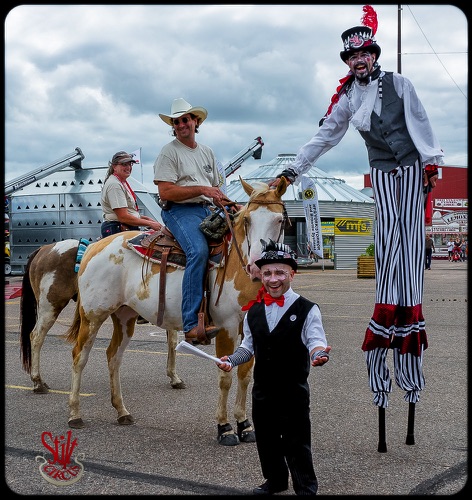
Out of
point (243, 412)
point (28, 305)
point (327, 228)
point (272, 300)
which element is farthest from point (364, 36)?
point (327, 228)

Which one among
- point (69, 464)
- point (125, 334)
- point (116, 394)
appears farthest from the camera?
point (125, 334)

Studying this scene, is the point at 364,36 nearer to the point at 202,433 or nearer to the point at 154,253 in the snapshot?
the point at 154,253

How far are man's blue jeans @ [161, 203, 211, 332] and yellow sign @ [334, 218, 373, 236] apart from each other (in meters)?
30.3

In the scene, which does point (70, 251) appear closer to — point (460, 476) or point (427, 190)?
point (427, 190)

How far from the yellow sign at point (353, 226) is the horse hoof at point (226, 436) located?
30852 millimetres

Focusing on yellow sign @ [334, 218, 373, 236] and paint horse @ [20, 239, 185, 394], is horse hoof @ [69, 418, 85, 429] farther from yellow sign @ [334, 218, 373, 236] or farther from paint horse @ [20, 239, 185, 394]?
yellow sign @ [334, 218, 373, 236]

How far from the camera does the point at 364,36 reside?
4.56 m

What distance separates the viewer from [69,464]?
4.43 metres

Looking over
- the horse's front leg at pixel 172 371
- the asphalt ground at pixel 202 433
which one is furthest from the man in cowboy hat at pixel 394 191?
the horse's front leg at pixel 172 371

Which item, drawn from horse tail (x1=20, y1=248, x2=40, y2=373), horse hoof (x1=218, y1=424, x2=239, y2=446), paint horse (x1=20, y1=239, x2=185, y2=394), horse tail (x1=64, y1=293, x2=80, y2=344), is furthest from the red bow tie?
horse tail (x1=20, y1=248, x2=40, y2=373)

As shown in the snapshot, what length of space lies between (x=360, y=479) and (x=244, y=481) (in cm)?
71

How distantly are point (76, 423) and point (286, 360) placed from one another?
2487mm

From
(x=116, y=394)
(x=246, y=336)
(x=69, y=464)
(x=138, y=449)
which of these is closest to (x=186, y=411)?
(x=116, y=394)

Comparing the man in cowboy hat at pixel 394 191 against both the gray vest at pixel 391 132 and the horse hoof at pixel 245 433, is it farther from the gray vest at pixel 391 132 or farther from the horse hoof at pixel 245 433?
the horse hoof at pixel 245 433
